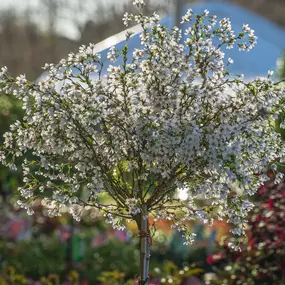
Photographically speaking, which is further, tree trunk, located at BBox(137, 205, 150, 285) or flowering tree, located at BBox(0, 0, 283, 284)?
tree trunk, located at BBox(137, 205, 150, 285)

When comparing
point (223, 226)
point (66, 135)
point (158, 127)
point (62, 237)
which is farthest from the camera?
point (223, 226)

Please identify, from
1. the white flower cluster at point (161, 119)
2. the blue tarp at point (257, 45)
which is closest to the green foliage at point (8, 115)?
the blue tarp at point (257, 45)

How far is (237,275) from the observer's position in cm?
559

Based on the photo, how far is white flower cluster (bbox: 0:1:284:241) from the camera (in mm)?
2943

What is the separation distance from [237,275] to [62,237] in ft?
9.87

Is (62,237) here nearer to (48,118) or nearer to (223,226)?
(223,226)

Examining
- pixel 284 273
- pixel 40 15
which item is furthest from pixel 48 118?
pixel 40 15

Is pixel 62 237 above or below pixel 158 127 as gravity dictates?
above

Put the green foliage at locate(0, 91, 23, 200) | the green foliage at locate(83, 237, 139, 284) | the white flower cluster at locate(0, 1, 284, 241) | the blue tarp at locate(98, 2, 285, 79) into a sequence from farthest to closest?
1. the blue tarp at locate(98, 2, 285, 79)
2. the green foliage at locate(0, 91, 23, 200)
3. the green foliage at locate(83, 237, 139, 284)
4. the white flower cluster at locate(0, 1, 284, 241)

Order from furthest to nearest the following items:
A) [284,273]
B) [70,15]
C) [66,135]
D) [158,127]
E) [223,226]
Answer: [70,15] < [223,226] < [284,273] < [66,135] < [158,127]

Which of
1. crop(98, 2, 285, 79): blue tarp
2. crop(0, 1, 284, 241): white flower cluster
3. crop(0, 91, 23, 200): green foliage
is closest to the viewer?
crop(0, 1, 284, 241): white flower cluster

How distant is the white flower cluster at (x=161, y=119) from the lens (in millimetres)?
2943

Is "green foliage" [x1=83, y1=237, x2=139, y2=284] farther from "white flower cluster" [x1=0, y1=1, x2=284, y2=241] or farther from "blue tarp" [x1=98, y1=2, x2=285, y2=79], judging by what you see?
"white flower cluster" [x1=0, y1=1, x2=284, y2=241]

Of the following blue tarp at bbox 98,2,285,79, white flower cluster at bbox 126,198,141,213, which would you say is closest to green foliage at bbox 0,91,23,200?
blue tarp at bbox 98,2,285,79
